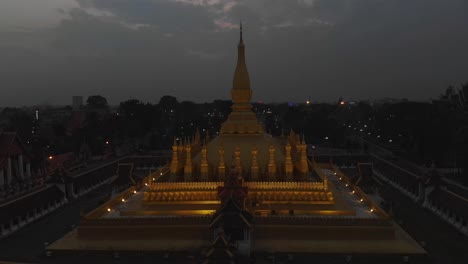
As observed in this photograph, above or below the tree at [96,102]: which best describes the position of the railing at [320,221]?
below

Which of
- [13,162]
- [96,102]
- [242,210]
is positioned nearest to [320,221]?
[242,210]

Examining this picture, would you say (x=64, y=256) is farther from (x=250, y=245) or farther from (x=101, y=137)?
(x=101, y=137)

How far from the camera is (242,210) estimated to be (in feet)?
56.9

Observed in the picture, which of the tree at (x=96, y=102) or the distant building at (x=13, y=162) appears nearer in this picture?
the distant building at (x=13, y=162)

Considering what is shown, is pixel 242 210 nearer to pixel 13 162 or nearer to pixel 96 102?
pixel 13 162

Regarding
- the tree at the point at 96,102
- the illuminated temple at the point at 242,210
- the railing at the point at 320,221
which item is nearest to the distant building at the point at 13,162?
the illuminated temple at the point at 242,210

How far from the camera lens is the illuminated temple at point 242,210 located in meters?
18.1

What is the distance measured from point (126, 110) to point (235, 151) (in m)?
52.5

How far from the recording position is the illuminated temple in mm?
18078

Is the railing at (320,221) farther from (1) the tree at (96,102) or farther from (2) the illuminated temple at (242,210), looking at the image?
(1) the tree at (96,102)

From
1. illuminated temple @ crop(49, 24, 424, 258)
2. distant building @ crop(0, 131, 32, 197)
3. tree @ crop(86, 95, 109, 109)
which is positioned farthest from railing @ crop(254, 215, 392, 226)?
tree @ crop(86, 95, 109, 109)

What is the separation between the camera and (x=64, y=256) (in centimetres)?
1828

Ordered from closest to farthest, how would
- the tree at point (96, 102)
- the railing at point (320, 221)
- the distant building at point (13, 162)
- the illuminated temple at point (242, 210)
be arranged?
the illuminated temple at point (242, 210), the railing at point (320, 221), the distant building at point (13, 162), the tree at point (96, 102)

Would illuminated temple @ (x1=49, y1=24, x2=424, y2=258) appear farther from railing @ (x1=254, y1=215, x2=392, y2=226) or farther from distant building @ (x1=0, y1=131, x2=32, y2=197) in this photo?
distant building @ (x1=0, y1=131, x2=32, y2=197)
